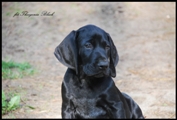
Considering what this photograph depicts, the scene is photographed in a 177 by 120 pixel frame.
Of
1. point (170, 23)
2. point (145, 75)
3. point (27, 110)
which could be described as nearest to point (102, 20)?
point (170, 23)

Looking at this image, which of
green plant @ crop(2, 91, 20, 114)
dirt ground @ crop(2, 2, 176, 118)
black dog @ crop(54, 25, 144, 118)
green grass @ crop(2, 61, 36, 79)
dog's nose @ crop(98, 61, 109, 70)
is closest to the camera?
dog's nose @ crop(98, 61, 109, 70)

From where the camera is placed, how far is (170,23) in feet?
37.5

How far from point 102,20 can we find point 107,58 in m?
7.43

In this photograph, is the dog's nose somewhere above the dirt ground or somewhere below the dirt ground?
above

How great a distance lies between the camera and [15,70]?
751 cm

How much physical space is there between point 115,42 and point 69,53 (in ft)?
21.3

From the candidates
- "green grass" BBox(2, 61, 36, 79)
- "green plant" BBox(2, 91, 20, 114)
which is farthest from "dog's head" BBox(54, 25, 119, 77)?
"green grass" BBox(2, 61, 36, 79)

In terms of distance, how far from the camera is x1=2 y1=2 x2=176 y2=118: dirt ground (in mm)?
6129

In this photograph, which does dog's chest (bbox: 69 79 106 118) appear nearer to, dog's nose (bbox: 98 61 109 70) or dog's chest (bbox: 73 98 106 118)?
dog's chest (bbox: 73 98 106 118)

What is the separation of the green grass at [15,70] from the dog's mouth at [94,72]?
3620 mm

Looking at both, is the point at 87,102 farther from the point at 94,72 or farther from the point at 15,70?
the point at 15,70

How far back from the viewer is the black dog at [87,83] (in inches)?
147

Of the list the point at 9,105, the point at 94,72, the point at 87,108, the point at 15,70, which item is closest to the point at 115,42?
the point at 15,70

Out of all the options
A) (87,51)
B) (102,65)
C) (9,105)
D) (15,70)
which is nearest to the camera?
(102,65)
